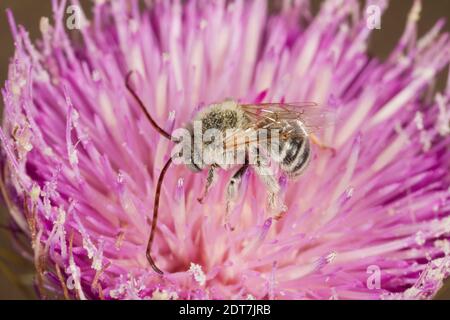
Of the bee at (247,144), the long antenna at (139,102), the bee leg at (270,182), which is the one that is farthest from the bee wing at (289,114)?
the long antenna at (139,102)

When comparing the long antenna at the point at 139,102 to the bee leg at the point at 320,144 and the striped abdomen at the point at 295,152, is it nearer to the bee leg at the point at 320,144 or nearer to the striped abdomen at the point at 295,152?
the striped abdomen at the point at 295,152

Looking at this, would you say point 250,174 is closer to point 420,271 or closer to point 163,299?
point 163,299

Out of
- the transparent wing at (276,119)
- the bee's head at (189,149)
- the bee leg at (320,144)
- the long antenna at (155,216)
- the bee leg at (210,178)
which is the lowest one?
the long antenna at (155,216)

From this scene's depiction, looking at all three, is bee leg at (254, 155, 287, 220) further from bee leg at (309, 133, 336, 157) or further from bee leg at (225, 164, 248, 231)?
bee leg at (309, 133, 336, 157)

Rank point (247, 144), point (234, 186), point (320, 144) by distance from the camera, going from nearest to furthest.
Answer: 1. point (247, 144)
2. point (234, 186)
3. point (320, 144)

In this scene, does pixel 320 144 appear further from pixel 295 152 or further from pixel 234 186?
pixel 234 186

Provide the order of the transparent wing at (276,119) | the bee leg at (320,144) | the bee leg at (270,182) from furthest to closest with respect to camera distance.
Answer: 1. the bee leg at (320,144)
2. the bee leg at (270,182)
3. the transparent wing at (276,119)

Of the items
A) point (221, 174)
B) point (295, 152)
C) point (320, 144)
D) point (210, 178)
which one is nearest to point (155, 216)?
point (210, 178)

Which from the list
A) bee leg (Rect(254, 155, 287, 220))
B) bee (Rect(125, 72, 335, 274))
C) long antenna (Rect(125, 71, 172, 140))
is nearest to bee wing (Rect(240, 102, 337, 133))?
bee (Rect(125, 72, 335, 274))
